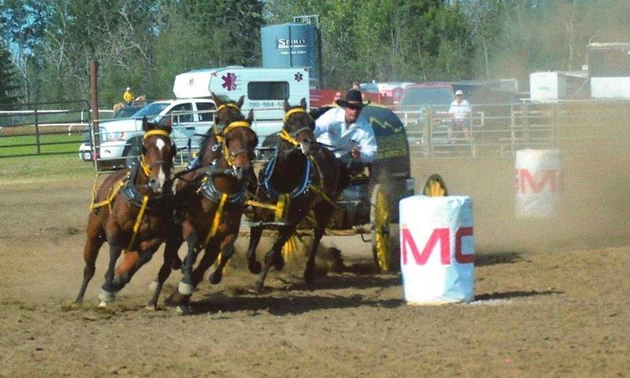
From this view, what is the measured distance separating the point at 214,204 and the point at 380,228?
3.10m

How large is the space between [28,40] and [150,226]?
79.9 meters

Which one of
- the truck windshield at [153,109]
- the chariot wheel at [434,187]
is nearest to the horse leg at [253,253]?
the chariot wheel at [434,187]

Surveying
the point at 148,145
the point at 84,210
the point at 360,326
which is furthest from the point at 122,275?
the point at 84,210

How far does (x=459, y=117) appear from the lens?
31.4 meters

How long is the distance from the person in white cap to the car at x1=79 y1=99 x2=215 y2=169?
6.22 m

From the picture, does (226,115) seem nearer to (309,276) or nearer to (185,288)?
(185,288)

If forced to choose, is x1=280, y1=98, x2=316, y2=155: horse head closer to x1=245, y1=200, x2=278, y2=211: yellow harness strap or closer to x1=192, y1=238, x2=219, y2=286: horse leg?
x1=245, y1=200, x2=278, y2=211: yellow harness strap

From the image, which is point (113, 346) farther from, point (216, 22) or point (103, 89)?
point (216, 22)

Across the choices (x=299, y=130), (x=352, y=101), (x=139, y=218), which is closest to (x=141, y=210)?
(x=139, y=218)

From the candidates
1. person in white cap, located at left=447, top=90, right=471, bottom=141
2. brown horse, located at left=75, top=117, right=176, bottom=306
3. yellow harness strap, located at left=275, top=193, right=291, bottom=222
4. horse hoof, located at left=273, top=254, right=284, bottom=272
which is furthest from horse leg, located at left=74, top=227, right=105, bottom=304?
person in white cap, located at left=447, top=90, right=471, bottom=141

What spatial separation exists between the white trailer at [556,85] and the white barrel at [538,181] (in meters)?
21.0

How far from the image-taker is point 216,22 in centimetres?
5694

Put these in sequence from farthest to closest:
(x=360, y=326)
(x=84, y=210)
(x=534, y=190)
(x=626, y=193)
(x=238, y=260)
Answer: (x=626, y=193)
(x=84, y=210)
(x=534, y=190)
(x=238, y=260)
(x=360, y=326)

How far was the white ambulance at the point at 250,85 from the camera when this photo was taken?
35.0m
